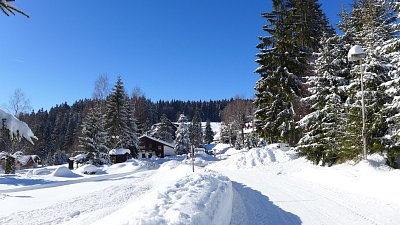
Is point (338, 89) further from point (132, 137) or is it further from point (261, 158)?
point (132, 137)

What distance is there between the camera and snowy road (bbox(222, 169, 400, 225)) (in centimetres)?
730

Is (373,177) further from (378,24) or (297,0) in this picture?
(297,0)

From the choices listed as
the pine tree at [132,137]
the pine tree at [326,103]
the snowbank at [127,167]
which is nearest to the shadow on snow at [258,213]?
the pine tree at [326,103]

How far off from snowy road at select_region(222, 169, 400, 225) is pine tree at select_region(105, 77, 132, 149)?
3557cm

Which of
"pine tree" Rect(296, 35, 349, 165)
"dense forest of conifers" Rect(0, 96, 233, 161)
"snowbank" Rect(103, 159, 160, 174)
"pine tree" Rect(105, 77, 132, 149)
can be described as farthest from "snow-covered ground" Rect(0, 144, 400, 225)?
"pine tree" Rect(105, 77, 132, 149)

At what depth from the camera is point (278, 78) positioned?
28906 millimetres

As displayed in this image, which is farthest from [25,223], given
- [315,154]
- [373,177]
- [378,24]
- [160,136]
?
[160,136]

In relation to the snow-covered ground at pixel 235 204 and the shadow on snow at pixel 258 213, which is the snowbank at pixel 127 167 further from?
the shadow on snow at pixel 258 213

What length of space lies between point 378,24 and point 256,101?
13582 mm

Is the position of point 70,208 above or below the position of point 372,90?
below

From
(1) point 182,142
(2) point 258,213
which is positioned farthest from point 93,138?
(1) point 182,142

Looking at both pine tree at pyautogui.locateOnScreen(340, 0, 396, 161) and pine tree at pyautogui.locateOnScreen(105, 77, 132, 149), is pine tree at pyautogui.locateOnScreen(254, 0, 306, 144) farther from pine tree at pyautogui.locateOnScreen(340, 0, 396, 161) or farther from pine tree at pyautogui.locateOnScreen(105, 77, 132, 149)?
pine tree at pyautogui.locateOnScreen(105, 77, 132, 149)

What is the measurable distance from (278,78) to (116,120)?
24.8 meters

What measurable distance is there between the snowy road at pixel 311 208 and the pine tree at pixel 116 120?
117 feet
